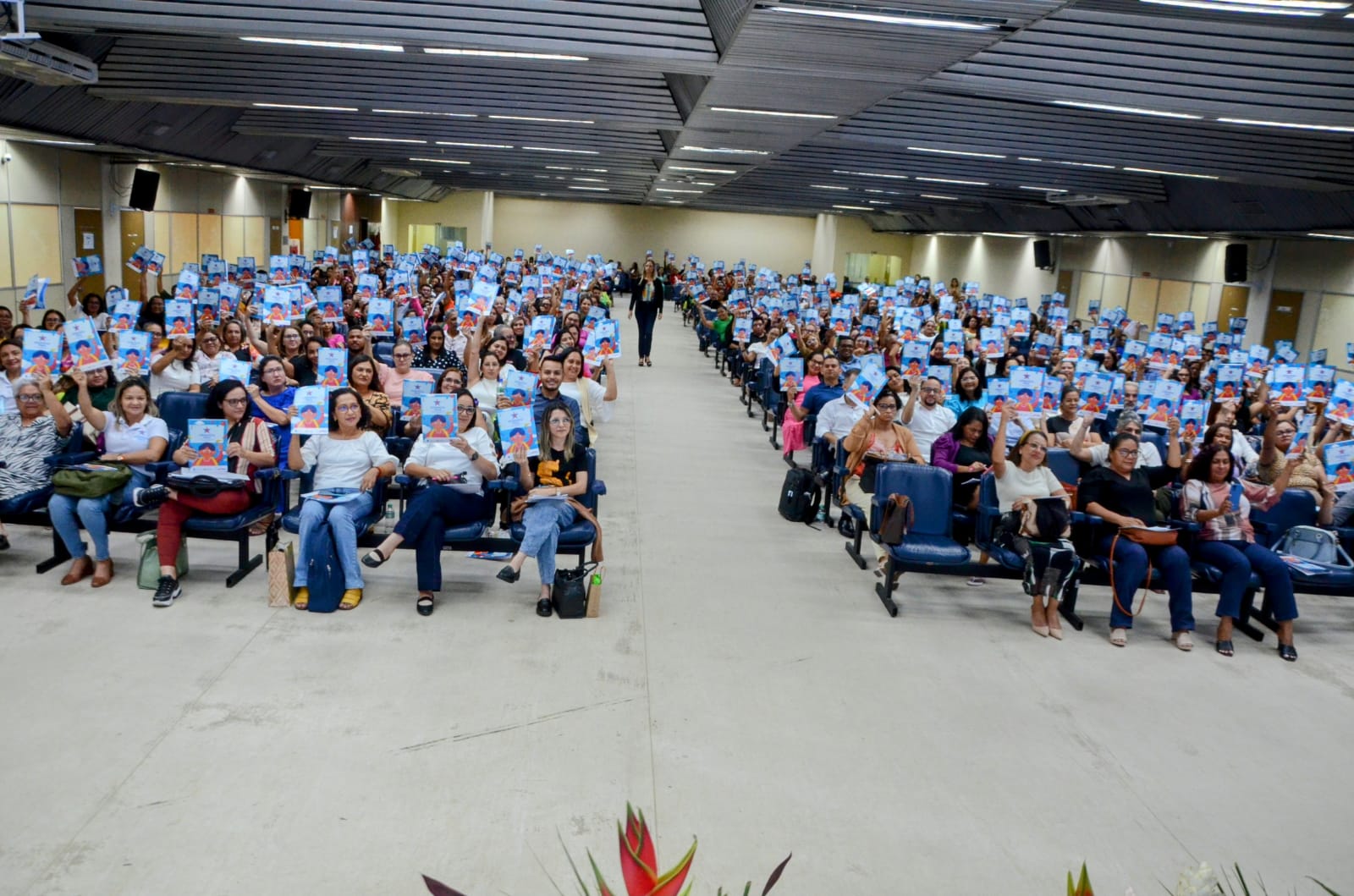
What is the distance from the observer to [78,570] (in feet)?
21.0

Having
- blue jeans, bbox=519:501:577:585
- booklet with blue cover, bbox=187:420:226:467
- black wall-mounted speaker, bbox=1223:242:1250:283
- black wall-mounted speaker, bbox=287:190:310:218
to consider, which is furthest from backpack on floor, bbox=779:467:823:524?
black wall-mounted speaker, bbox=287:190:310:218

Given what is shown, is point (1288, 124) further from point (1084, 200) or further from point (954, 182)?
point (1084, 200)

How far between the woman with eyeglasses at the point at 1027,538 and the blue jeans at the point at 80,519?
558 centimetres

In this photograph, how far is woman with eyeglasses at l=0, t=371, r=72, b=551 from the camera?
257 inches

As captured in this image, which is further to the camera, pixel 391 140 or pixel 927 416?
pixel 391 140

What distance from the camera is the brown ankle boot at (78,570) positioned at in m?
6.35

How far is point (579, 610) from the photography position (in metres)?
6.34

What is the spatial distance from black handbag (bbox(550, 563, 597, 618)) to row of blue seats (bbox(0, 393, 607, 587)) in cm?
27

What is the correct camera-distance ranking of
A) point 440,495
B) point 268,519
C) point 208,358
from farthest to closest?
point 208,358
point 268,519
point 440,495

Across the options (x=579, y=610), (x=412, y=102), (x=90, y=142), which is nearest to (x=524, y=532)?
(x=579, y=610)

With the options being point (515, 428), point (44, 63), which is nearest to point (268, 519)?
point (515, 428)

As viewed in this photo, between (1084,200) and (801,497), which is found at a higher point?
(1084,200)

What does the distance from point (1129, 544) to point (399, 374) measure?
224 inches

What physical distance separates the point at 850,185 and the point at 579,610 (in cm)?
2188
